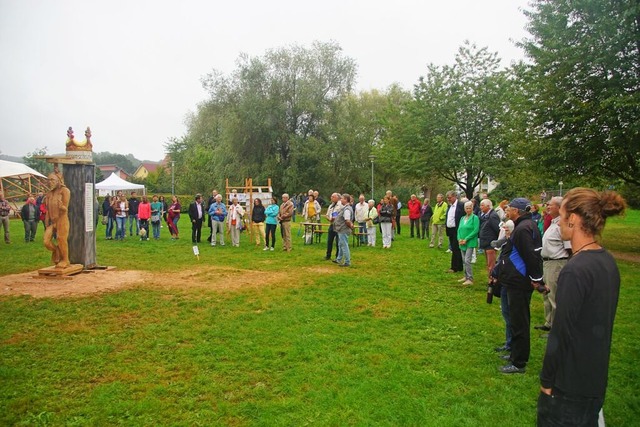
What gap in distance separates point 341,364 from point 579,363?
3198mm

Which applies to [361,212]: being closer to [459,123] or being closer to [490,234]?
[490,234]

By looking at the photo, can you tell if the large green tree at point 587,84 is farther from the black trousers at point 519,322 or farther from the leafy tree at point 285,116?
the leafy tree at point 285,116

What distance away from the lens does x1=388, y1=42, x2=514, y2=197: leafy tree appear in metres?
26.5

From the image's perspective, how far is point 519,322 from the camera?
198 inches

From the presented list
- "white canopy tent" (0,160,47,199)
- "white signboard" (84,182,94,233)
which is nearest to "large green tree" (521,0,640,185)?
"white signboard" (84,182,94,233)

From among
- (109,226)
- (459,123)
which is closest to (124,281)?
(109,226)

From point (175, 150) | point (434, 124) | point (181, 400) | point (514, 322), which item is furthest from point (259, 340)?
point (175, 150)

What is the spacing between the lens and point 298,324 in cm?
674

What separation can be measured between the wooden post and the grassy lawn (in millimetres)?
1571

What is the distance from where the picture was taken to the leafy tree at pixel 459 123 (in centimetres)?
2653

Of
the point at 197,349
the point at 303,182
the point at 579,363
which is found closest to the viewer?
the point at 579,363

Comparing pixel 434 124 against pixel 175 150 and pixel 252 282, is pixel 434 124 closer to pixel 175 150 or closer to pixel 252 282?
pixel 252 282

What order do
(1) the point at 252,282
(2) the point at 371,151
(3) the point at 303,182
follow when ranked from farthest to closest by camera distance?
(2) the point at 371,151 → (3) the point at 303,182 → (1) the point at 252,282

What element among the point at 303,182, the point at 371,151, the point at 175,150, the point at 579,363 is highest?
the point at 175,150
